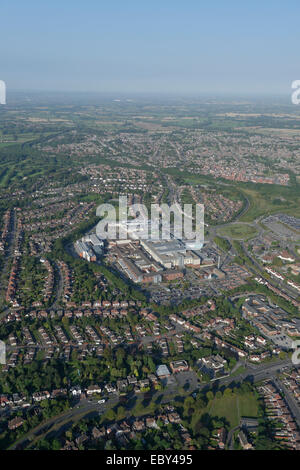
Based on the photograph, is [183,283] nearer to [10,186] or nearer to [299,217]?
[299,217]

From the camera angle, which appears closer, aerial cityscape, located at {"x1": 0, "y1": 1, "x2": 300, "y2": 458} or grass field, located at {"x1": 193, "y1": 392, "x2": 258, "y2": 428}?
aerial cityscape, located at {"x1": 0, "y1": 1, "x2": 300, "y2": 458}

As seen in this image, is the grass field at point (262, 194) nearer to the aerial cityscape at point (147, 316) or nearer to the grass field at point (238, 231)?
the aerial cityscape at point (147, 316)

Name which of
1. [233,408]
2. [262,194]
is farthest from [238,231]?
[233,408]

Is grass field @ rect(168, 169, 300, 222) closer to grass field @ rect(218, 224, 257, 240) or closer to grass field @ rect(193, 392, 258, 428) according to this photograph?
grass field @ rect(218, 224, 257, 240)

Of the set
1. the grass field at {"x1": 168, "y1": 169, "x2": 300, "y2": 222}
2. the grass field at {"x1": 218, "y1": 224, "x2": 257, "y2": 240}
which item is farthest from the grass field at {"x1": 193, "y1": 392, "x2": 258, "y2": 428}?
the grass field at {"x1": 168, "y1": 169, "x2": 300, "y2": 222}

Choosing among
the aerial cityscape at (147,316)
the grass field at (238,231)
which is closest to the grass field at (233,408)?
the aerial cityscape at (147,316)
